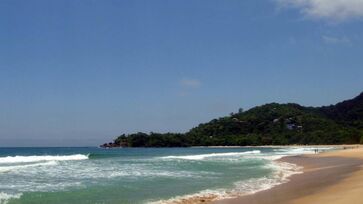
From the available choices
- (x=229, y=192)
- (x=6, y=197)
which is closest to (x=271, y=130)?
(x=229, y=192)

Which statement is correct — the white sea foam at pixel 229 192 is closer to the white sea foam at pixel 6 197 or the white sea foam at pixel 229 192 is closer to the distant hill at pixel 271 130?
the white sea foam at pixel 6 197

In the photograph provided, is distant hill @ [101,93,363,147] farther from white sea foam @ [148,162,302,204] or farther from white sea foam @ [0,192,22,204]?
white sea foam @ [0,192,22,204]

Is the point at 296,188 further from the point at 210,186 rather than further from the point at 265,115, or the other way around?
the point at 265,115

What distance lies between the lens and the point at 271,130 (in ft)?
540

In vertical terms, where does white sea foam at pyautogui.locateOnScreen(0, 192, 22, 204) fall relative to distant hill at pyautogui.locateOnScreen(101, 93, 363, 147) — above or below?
Answer: below

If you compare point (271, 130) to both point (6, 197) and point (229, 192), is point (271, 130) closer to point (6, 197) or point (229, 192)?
point (229, 192)

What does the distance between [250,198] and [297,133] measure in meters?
139

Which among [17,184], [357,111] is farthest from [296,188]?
[357,111]

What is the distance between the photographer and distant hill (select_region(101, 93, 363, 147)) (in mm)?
139763

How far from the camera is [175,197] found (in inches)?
648

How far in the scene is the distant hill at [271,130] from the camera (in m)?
140

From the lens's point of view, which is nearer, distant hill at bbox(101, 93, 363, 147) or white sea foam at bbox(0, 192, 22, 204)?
white sea foam at bbox(0, 192, 22, 204)

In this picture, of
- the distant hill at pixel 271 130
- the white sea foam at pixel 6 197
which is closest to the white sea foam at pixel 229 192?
the white sea foam at pixel 6 197

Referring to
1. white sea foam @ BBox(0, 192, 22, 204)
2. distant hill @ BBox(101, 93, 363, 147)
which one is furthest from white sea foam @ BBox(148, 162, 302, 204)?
distant hill @ BBox(101, 93, 363, 147)
